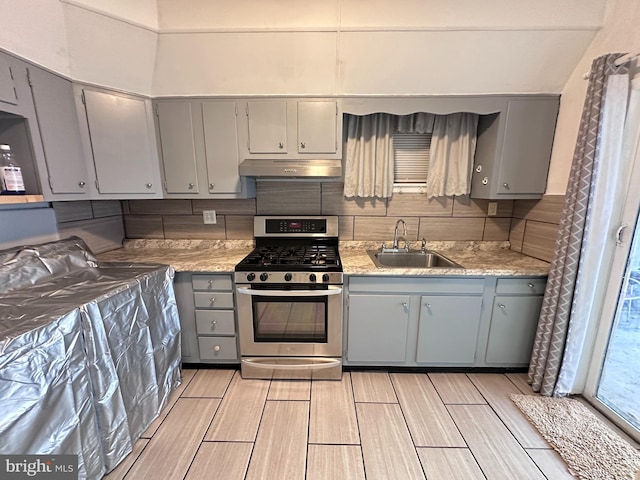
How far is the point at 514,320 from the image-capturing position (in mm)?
2059

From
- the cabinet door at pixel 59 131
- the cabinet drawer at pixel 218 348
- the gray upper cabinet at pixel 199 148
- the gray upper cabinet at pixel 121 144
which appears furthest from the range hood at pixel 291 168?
the cabinet drawer at pixel 218 348

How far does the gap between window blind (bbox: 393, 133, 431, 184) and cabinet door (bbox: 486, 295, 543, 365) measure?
1.27 meters

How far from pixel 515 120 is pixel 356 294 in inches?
73.6

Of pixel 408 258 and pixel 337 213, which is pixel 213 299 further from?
pixel 408 258

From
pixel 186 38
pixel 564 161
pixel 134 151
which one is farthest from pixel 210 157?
pixel 564 161

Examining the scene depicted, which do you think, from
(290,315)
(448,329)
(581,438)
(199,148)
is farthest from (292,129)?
(581,438)

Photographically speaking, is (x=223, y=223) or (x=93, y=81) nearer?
(x=93, y=81)

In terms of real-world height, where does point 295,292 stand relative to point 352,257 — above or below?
below

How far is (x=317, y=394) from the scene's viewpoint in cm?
198

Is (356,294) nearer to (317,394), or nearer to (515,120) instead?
(317,394)

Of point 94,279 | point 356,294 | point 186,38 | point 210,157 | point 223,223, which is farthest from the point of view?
point 223,223

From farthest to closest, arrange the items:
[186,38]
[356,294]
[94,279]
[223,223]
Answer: [223,223], [356,294], [186,38], [94,279]

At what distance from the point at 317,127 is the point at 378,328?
1687mm

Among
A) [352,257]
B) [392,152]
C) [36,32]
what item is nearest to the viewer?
[36,32]
